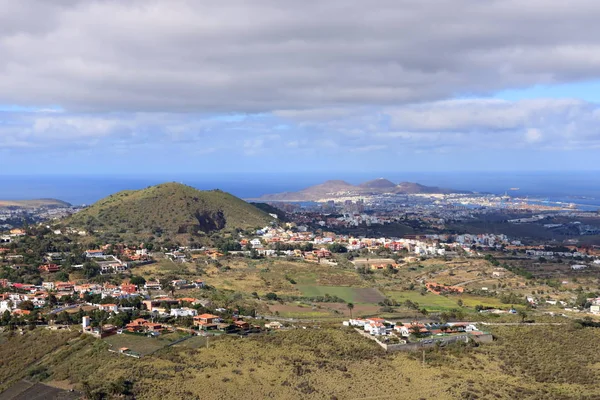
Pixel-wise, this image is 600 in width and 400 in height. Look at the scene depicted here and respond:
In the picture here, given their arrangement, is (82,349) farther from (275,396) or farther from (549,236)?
(549,236)

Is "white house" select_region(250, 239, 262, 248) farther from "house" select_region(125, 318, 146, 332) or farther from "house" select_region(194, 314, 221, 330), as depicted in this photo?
"house" select_region(125, 318, 146, 332)

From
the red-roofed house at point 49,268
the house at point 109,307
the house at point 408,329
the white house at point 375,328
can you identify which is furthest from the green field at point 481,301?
the red-roofed house at point 49,268

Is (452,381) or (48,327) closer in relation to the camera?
(452,381)

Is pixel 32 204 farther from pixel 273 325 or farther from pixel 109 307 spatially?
pixel 273 325

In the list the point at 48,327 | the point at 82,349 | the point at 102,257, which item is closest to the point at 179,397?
the point at 82,349

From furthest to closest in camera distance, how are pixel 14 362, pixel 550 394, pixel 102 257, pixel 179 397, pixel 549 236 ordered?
1. pixel 549 236
2. pixel 102 257
3. pixel 14 362
4. pixel 550 394
5. pixel 179 397

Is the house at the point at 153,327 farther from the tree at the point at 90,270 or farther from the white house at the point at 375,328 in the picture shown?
the tree at the point at 90,270

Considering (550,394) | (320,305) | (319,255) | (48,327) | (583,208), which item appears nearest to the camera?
(550,394)

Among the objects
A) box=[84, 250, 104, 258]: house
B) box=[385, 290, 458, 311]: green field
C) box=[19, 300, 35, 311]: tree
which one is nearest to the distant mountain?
box=[84, 250, 104, 258]: house

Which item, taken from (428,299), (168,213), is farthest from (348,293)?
(168,213)
